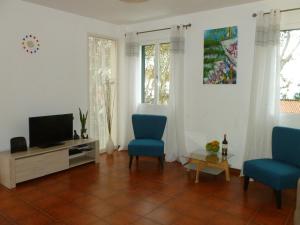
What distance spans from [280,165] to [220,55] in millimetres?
1943

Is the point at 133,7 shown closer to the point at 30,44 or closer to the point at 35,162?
the point at 30,44

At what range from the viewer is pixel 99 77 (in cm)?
532

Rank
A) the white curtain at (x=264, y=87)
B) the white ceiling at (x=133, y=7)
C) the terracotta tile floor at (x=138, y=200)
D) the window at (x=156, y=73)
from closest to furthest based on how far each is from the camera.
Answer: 1. the terracotta tile floor at (x=138, y=200)
2. the white curtain at (x=264, y=87)
3. the white ceiling at (x=133, y=7)
4. the window at (x=156, y=73)

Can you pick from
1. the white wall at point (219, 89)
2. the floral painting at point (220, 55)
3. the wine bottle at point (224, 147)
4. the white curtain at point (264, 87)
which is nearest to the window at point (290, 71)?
the white curtain at point (264, 87)

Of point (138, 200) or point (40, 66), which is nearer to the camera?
point (138, 200)

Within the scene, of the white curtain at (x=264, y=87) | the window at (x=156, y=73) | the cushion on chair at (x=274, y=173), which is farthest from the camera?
the window at (x=156, y=73)

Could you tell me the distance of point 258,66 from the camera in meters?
3.78

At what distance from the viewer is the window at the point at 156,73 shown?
5102mm

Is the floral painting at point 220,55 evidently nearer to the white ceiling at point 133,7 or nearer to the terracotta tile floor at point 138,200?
the white ceiling at point 133,7

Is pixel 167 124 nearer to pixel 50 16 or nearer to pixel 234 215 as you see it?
pixel 234 215

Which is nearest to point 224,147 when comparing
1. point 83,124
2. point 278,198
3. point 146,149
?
point 278,198

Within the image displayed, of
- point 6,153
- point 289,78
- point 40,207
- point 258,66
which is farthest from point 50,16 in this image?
point 289,78

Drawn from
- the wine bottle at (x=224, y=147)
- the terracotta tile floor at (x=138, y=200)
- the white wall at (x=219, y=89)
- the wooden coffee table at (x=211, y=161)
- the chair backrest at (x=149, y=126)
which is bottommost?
the terracotta tile floor at (x=138, y=200)

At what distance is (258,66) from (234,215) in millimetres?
2089
